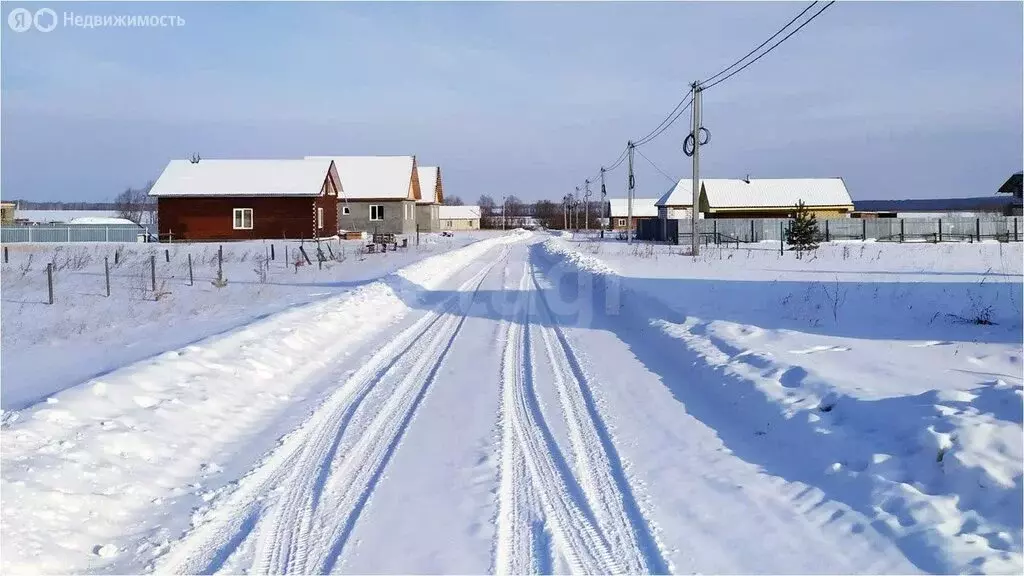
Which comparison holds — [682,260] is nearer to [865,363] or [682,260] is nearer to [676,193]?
[865,363]

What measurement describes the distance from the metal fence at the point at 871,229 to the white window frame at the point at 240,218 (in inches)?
1172

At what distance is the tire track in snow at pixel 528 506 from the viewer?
479cm

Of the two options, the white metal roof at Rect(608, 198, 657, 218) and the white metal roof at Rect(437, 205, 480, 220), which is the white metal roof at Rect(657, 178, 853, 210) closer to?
the white metal roof at Rect(608, 198, 657, 218)

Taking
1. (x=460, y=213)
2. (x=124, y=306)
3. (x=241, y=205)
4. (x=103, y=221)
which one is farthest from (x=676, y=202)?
(x=124, y=306)

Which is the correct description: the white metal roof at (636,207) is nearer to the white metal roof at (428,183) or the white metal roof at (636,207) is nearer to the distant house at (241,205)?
the white metal roof at (428,183)

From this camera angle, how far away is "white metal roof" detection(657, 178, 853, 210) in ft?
232

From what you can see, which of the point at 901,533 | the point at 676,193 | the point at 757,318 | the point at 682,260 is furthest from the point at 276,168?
the point at 901,533

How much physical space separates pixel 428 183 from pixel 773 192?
38.6 m

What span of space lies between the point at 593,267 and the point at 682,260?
789cm

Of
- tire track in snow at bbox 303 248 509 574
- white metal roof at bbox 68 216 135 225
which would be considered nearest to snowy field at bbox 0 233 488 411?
tire track in snow at bbox 303 248 509 574

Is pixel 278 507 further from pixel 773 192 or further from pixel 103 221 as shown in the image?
pixel 103 221

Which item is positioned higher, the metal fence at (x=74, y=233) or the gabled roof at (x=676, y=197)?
the gabled roof at (x=676, y=197)

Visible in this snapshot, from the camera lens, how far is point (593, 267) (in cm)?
2783

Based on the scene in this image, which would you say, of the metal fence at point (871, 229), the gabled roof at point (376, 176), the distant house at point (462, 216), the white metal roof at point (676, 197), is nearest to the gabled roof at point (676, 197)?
the white metal roof at point (676, 197)
